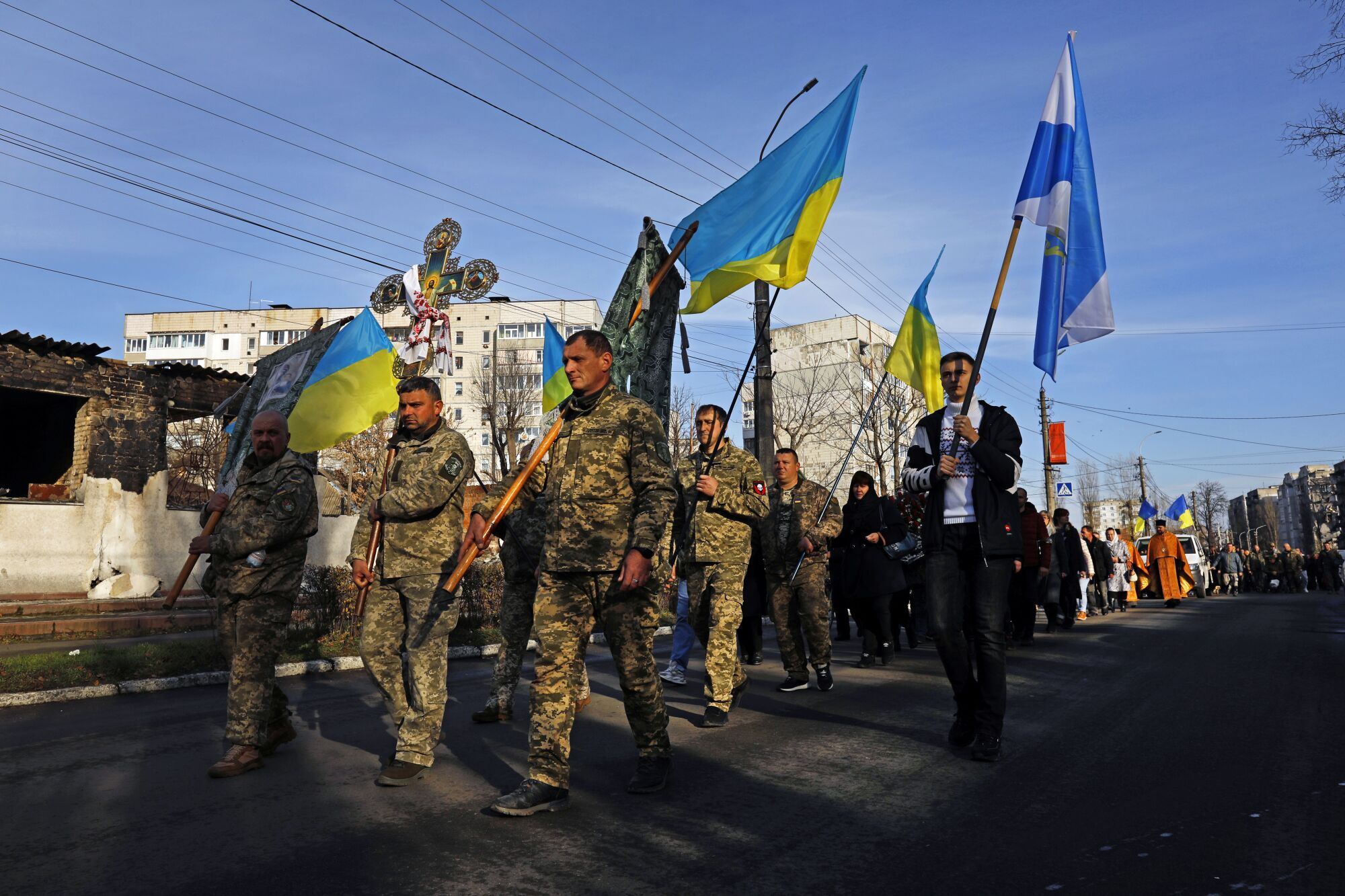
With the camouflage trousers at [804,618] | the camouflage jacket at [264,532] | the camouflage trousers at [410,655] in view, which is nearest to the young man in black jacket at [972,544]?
the camouflage trousers at [804,618]

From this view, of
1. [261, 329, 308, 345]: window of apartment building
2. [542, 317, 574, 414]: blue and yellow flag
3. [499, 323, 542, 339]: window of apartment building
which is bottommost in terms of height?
[542, 317, 574, 414]: blue and yellow flag

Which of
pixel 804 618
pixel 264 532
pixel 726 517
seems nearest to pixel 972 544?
pixel 726 517

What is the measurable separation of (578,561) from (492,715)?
272 cm

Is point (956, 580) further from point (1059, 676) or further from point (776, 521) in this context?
point (1059, 676)

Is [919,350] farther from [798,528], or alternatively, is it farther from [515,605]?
[515,605]

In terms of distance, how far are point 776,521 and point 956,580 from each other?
3122 millimetres

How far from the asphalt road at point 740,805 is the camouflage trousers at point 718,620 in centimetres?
31

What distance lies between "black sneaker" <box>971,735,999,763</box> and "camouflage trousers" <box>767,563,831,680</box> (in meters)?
2.76

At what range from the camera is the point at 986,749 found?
5082 mm

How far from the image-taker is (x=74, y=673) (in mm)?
8523

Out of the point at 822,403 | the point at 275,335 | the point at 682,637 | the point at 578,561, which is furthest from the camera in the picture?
the point at 275,335

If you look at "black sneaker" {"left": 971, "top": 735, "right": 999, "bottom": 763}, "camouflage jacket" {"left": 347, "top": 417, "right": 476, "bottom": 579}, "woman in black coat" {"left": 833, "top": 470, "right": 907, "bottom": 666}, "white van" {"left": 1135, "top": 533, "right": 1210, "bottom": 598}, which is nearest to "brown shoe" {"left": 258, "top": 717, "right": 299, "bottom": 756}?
"camouflage jacket" {"left": 347, "top": 417, "right": 476, "bottom": 579}

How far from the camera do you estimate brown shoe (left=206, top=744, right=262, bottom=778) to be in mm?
4984

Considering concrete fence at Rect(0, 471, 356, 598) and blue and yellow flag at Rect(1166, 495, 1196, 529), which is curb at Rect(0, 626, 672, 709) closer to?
concrete fence at Rect(0, 471, 356, 598)
